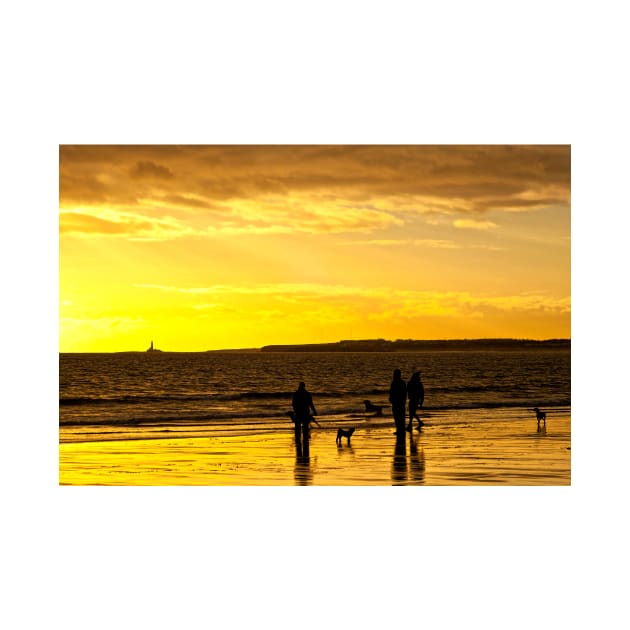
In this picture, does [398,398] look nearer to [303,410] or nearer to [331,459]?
[303,410]

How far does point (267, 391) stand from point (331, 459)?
5303 cm

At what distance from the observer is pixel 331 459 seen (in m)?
22.0

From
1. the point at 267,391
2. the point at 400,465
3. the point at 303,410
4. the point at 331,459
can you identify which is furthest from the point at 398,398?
the point at 267,391

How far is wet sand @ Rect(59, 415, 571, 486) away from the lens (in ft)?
63.2

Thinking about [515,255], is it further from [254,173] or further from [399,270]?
[399,270]

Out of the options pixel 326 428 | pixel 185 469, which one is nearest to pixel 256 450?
pixel 185 469

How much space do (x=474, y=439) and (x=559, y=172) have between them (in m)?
15.0

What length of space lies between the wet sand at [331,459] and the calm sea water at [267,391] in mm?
6186

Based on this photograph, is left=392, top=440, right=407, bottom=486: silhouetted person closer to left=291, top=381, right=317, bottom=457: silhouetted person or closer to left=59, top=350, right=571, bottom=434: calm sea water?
left=291, top=381, right=317, bottom=457: silhouetted person

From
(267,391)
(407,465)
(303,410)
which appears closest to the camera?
(407,465)

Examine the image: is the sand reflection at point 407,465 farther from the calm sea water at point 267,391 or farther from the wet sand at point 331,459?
the calm sea water at point 267,391

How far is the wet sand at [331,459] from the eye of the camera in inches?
758

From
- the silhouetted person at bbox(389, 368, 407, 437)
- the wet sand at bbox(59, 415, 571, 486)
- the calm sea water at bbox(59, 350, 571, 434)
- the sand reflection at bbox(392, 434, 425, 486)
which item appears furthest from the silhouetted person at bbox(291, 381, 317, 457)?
the calm sea water at bbox(59, 350, 571, 434)

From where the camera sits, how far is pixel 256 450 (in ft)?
79.8
